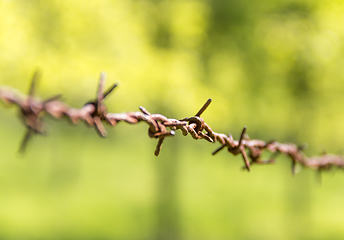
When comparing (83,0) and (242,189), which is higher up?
(83,0)

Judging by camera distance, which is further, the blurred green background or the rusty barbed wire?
the blurred green background

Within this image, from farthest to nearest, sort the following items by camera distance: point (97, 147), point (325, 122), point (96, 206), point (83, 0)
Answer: point (97, 147)
point (96, 206)
point (325, 122)
point (83, 0)

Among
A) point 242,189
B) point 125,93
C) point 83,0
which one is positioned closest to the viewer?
point 83,0

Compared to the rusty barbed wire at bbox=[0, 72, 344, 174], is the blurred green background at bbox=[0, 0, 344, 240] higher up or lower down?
higher up

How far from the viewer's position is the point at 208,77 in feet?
20.1

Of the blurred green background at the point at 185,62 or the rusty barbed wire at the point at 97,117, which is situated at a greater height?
the blurred green background at the point at 185,62

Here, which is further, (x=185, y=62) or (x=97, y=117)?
(x=185, y=62)

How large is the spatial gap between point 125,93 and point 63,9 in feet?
5.58

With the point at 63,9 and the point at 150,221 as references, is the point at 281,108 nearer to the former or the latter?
the point at 63,9

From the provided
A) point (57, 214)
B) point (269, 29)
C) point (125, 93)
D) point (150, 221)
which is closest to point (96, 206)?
point (57, 214)

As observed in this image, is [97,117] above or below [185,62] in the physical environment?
below

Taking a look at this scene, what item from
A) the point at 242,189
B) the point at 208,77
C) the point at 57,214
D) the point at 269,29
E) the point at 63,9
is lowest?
the point at 57,214

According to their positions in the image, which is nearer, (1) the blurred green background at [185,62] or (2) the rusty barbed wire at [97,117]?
(2) the rusty barbed wire at [97,117]

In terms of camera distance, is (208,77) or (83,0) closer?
Answer: (83,0)
